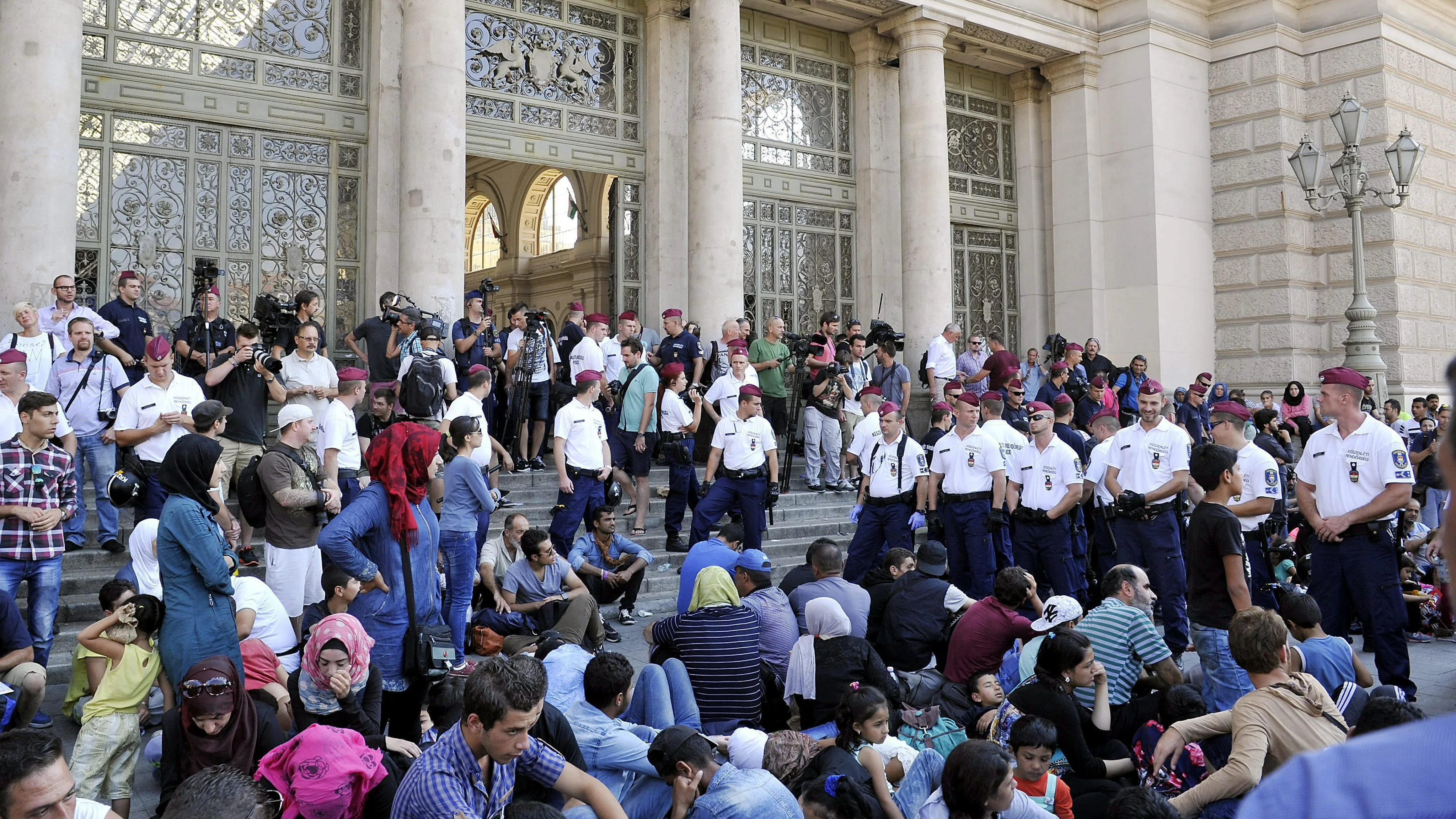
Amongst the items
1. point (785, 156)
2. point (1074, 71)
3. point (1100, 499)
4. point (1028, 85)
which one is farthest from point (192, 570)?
point (1028, 85)

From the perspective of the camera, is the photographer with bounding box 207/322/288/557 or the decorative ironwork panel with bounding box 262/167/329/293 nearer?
the photographer with bounding box 207/322/288/557

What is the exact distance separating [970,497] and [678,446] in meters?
2.88

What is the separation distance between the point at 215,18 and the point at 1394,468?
1266cm

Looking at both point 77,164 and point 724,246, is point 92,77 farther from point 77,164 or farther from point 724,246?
point 724,246

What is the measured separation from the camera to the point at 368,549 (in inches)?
226

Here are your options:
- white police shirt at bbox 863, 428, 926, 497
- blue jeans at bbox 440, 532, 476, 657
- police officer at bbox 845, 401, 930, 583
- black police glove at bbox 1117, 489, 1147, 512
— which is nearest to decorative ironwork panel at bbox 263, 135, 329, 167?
blue jeans at bbox 440, 532, 476, 657

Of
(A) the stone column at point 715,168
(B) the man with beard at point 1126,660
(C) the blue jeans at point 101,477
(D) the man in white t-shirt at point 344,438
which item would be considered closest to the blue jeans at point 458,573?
(D) the man in white t-shirt at point 344,438

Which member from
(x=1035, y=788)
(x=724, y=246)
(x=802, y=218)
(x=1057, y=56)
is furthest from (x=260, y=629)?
(x=1057, y=56)

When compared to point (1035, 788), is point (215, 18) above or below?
above

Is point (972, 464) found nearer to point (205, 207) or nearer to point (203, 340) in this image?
point (203, 340)

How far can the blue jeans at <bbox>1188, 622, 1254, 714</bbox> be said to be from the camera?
238 inches

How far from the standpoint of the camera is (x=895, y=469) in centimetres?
971

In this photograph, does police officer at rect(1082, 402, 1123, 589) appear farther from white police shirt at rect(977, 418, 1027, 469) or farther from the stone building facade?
the stone building facade

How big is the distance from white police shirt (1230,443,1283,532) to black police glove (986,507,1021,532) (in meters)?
1.87
